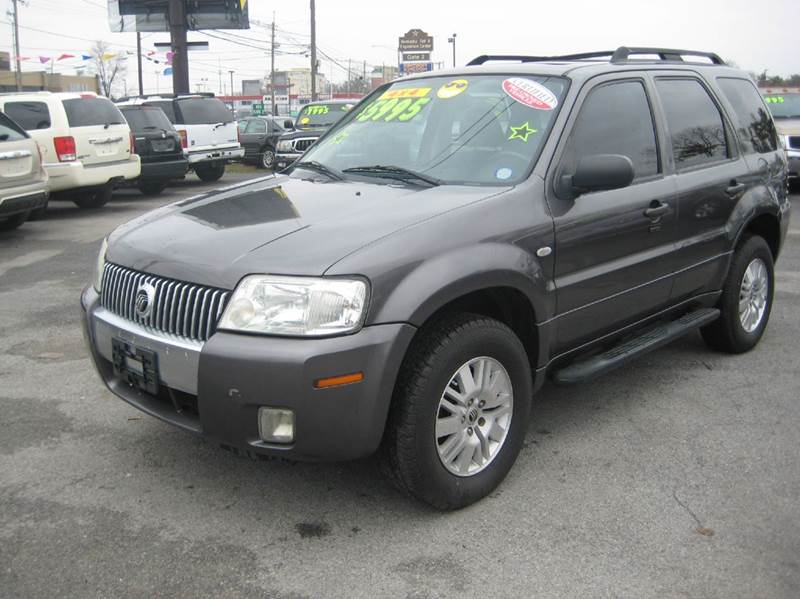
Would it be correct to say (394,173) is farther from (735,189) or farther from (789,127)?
(789,127)

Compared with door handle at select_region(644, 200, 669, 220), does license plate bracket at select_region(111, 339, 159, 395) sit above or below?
below

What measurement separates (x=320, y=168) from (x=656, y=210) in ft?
5.63

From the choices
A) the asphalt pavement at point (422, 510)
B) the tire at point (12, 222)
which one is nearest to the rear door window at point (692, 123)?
the asphalt pavement at point (422, 510)

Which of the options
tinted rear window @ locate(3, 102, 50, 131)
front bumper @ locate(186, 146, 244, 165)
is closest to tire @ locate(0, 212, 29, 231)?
tinted rear window @ locate(3, 102, 50, 131)

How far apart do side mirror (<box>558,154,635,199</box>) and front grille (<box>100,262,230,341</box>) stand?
1.58 m

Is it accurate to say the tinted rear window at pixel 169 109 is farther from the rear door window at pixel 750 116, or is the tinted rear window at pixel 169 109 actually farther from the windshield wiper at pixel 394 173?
the windshield wiper at pixel 394 173

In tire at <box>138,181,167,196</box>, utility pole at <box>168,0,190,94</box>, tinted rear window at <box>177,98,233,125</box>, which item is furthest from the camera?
utility pole at <box>168,0,190,94</box>

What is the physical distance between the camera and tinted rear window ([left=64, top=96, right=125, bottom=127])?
1198 centimetres

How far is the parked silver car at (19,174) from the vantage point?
9.02 metres

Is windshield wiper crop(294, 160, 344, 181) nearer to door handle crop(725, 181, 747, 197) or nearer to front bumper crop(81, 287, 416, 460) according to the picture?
front bumper crop(81, 287, 416, 460)

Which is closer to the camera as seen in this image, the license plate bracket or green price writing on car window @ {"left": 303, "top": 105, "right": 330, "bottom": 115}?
the license plate bracket

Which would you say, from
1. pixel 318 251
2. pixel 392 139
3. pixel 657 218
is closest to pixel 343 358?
pixel 318 251

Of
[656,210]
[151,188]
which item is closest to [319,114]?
[151,188]

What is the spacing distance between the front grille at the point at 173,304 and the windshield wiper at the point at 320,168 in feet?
3.80
